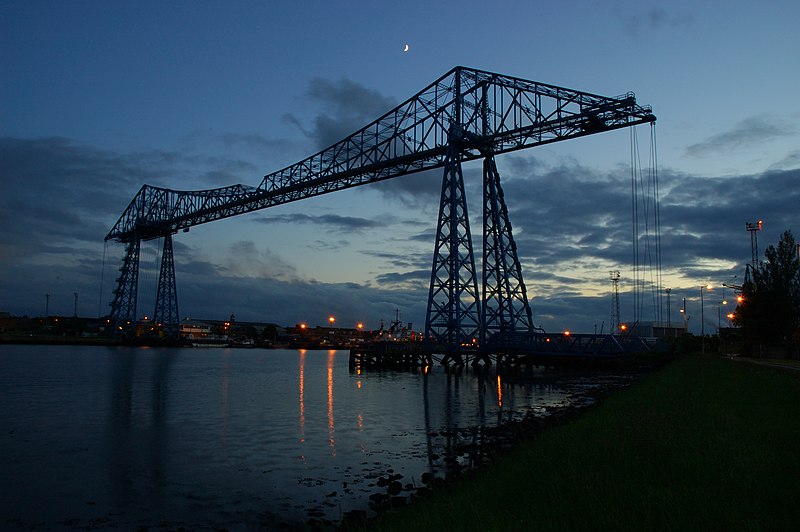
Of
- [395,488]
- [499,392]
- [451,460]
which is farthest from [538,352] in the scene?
[395,488]

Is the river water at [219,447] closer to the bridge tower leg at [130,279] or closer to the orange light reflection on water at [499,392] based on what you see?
the orange light reflection on water at [499,392]

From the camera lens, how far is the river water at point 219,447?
12.7m

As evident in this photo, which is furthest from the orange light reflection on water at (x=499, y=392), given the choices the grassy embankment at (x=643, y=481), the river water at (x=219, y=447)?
the grassy embankment at (x=643, y=481)

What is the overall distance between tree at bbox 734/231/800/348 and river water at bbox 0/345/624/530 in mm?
21948

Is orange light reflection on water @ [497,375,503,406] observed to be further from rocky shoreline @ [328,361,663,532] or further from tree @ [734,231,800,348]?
tree @ [734,231,800,348]

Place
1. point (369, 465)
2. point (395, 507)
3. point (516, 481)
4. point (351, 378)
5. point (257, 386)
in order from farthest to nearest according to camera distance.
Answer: point (351, 378), point (257, 386), point (369, 465), point (395, 507), point (516, 481)

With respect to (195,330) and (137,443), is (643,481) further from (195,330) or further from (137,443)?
(195,330)

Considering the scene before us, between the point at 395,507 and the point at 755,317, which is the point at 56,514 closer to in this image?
the point at 395,507

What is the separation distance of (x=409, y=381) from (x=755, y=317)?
98.6 ft

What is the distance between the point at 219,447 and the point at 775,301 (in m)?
47.0

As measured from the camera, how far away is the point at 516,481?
407 inches

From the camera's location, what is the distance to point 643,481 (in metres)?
8.98

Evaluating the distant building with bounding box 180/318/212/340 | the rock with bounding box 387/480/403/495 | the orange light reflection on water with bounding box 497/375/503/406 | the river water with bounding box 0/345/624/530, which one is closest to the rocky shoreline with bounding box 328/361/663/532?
the rock with bounding box 387/480/403/495

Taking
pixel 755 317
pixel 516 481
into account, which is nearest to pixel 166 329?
pixel 755 317
